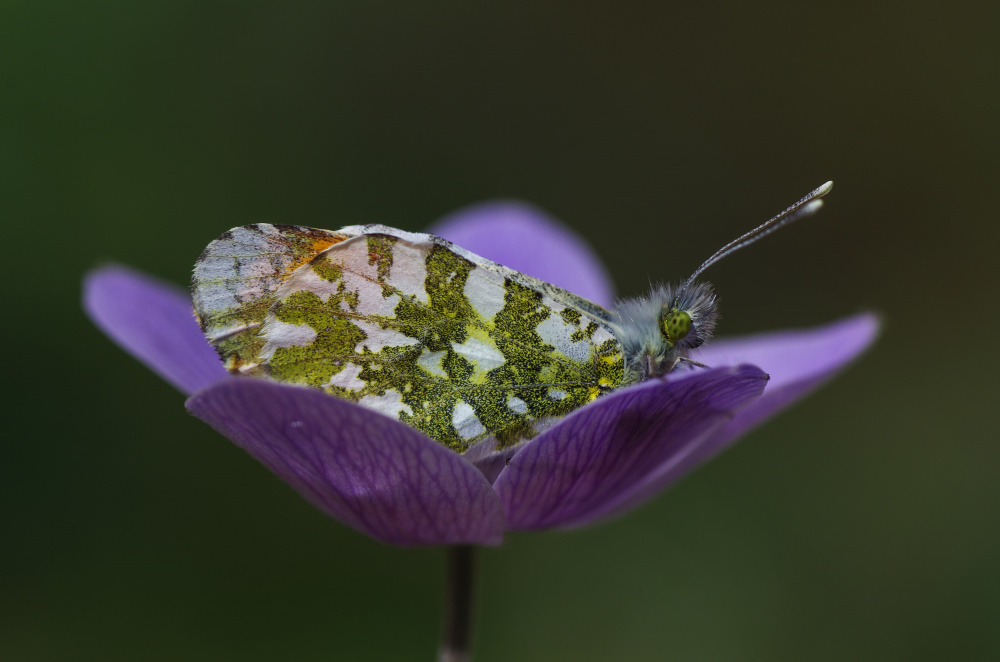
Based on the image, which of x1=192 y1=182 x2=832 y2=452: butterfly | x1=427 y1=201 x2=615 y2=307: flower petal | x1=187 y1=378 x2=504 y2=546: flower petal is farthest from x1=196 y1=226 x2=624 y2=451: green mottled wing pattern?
x1=427 y1=201 x2=615 y2=307: flower petal

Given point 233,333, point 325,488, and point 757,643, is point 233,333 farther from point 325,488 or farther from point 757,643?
point 757,643

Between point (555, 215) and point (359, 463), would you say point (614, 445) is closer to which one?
point (359, 463)

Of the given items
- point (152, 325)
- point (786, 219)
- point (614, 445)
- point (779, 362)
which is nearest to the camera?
point (614, 445)

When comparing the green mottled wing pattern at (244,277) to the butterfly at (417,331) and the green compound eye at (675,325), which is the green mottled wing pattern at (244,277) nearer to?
the butterfly at (417,331)

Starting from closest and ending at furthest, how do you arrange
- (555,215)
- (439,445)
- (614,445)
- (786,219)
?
1. (439,445)
2. (614,445)
3. (786,219)
4. (555,215)

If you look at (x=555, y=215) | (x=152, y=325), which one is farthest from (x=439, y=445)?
(x=555, y=215)

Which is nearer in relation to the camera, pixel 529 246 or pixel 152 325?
pixel 152 325
